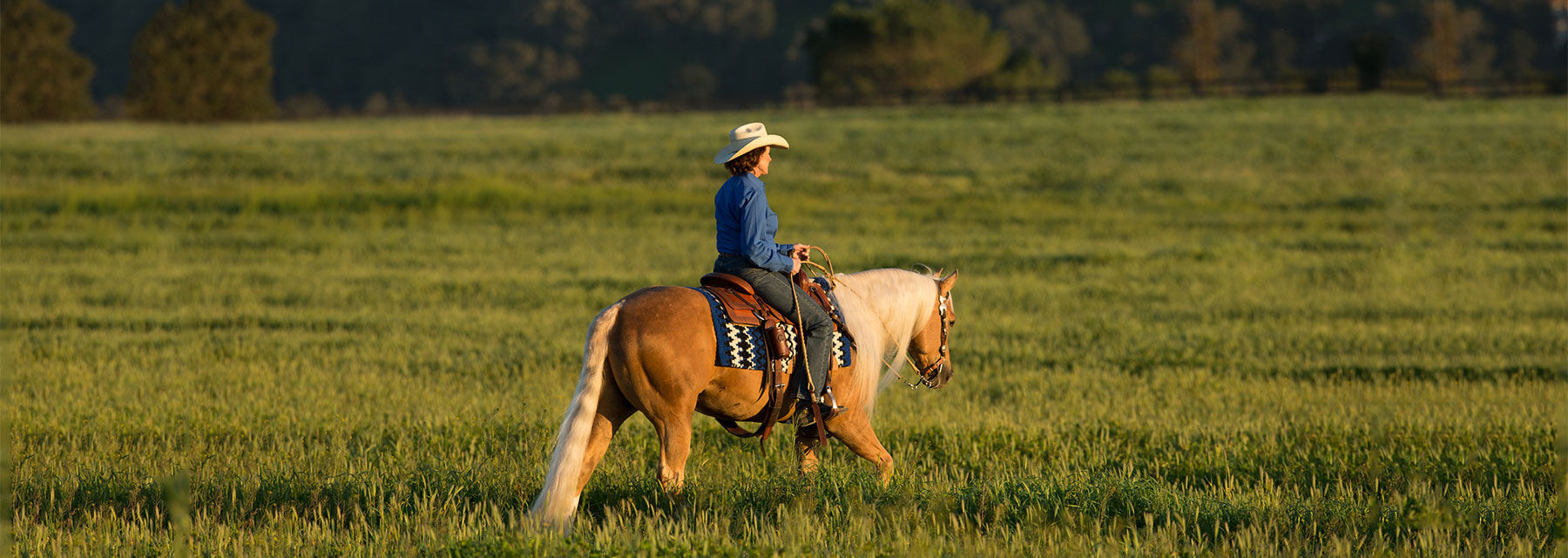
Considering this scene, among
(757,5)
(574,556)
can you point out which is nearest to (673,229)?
(574,556)

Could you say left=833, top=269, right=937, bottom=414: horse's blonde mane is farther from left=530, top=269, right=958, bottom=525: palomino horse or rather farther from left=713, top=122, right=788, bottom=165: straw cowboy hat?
left=713, top=122, right=788, bottom=165: straw cowboy hat

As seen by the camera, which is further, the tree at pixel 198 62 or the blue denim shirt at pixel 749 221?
the tree at pixel 198 62

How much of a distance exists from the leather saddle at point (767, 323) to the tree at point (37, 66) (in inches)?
2606

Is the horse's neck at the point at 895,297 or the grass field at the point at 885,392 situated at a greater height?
the horse's neck at the point at 895,297

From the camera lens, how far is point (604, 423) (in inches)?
239

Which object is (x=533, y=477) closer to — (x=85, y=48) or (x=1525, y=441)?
(x=1525, y=441)

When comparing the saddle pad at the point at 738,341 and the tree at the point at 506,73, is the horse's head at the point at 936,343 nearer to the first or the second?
the saddle pad at the point at 738,341

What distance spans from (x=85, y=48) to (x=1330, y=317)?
391ft

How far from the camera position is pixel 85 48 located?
109 meters

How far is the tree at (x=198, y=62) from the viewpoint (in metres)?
62.1

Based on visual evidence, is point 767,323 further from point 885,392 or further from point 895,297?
point 885,392

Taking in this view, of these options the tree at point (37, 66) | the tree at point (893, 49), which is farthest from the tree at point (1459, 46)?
the tree at point (37, 66)

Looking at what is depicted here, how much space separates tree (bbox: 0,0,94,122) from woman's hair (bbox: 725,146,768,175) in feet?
217

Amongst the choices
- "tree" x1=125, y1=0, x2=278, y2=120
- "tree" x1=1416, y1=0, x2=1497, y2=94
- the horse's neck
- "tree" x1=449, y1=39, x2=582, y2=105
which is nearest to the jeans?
the horse's neck
